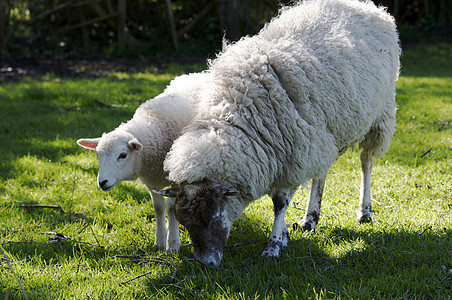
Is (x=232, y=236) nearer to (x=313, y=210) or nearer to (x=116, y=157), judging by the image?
(x=313, y=210)

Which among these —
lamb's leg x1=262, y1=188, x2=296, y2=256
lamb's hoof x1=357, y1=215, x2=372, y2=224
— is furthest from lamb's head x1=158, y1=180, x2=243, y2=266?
lamb's hoof x1=357, y1=215, x2=372, y2=224

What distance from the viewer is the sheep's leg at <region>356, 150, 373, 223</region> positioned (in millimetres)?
4168

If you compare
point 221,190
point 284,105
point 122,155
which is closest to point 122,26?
point 122,155

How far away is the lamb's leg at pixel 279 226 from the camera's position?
3.48 meters

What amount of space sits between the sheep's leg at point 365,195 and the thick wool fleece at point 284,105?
57cm

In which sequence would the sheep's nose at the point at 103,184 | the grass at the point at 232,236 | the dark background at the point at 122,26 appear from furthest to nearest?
the dark background at the point at 122,26
the sheep's nose at the point at 103,184
the grass at the point at 232,236

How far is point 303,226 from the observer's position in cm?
406

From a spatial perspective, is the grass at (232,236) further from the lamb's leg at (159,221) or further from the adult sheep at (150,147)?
the adult sheep at (150,147)

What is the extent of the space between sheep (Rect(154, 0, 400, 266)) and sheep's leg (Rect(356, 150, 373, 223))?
46 cm

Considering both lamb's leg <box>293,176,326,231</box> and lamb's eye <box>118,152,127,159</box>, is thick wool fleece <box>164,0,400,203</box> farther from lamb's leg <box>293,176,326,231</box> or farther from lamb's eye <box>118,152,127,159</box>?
lamb's leg <box>293,176,326,231</box>

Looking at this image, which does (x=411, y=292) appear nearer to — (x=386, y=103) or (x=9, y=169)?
(x=386, y=103)

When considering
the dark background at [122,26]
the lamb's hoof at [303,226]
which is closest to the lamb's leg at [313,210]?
the lamb's hoof at [303,226]

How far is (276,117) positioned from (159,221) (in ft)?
4.42

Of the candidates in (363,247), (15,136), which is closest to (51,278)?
(363,247)
